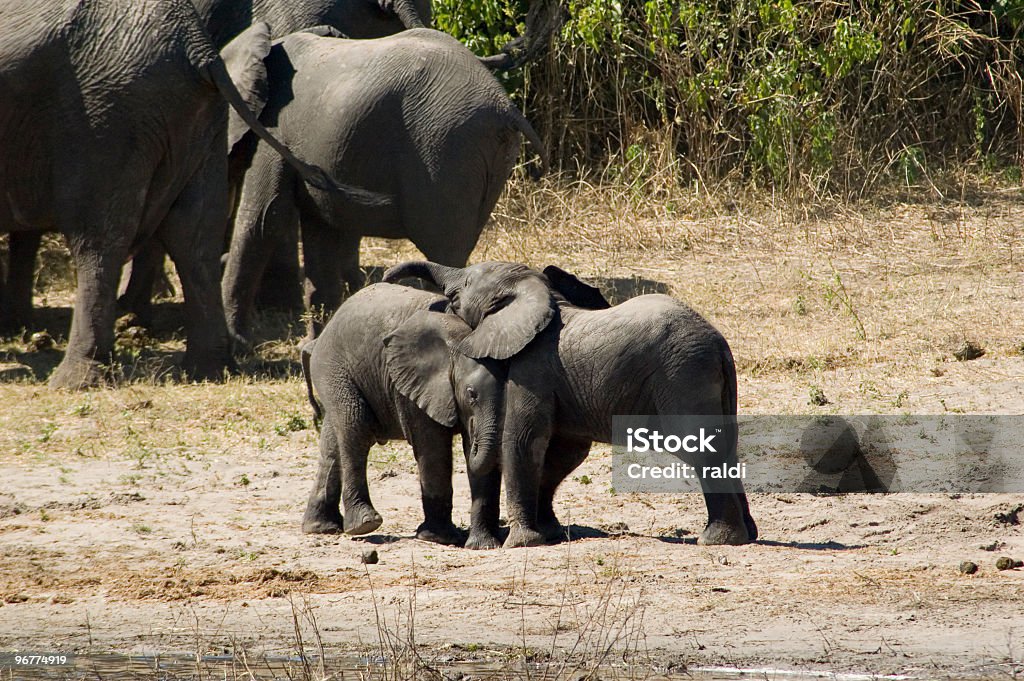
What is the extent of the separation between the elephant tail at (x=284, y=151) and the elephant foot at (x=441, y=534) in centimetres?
301

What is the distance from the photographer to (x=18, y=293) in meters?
11.0

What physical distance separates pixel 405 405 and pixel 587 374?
84 cm

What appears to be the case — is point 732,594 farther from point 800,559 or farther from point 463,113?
point 463,113

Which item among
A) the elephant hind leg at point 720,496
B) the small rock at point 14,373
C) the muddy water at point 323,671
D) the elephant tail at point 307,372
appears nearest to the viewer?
the muddy water at point 323,671

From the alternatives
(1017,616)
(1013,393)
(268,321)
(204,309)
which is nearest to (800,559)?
(1017,616)

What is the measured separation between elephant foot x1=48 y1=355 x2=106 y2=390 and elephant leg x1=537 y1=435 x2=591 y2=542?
3.42 meters

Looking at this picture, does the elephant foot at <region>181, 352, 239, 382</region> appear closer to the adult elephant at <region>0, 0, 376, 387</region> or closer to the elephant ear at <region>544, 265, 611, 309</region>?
the adult elephant at <region>0, 0, 376, 387</region>

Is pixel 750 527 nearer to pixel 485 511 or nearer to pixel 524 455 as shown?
pixel 524 455

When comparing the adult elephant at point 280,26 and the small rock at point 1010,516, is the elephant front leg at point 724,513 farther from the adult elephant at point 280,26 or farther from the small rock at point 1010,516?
the adult elephant at point 280,26

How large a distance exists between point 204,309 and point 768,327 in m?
3.42

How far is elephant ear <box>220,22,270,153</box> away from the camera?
33.0 ft

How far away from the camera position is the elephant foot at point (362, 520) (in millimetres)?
6965

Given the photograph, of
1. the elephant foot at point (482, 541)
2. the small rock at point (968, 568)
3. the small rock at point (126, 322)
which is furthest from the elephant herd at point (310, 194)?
the small rock at point (968, 568)

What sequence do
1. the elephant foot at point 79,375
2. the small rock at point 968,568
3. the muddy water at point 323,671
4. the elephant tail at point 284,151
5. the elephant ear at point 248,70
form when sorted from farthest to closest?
the elephant ear at point 248,70 < the elephant foot at point 79,375 < the elephant tail at point 284,151 < the small rock at point 968,568 < the muddy water at point 323,671
